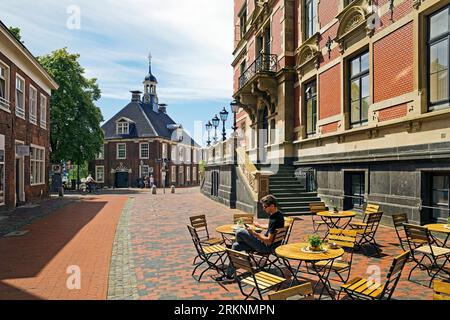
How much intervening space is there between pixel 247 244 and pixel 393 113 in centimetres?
790

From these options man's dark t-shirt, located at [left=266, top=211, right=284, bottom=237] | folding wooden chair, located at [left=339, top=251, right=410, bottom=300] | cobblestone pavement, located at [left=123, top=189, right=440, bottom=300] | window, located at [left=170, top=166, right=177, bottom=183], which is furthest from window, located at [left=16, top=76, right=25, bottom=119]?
window, located at [left=170, top=166, right=177, bottom=183]

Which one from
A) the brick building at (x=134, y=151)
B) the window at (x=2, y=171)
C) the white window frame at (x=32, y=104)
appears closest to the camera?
the window at (x=2, y=171)

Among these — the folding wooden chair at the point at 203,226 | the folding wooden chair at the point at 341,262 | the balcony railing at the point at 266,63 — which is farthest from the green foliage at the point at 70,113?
the folding wooden chair at the point at 341,262

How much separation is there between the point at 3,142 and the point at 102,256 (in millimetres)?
11697

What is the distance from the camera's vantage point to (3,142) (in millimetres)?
15953

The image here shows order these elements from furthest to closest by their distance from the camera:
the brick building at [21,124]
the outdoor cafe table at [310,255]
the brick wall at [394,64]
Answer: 1. the brick building at [21,124]
2. the brick wall at [394,64]
3. the outdoor cafe table at [310,255]

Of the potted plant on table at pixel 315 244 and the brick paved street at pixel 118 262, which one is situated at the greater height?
the potted plant on table at pixel 315 244

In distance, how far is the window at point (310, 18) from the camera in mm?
16438

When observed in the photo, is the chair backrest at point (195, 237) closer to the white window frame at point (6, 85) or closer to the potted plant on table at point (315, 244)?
the potted plant on table at point (315, 244)

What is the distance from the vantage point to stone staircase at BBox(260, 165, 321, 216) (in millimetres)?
14289

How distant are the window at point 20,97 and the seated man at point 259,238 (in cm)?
1722

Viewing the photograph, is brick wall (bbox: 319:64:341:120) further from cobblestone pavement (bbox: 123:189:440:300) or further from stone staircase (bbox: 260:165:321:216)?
cobblestone pavement (bbox: 123:189:440:300)
